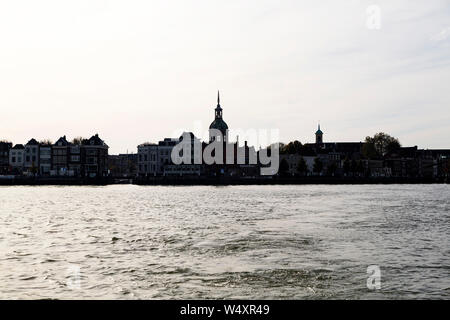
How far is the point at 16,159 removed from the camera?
562 feet

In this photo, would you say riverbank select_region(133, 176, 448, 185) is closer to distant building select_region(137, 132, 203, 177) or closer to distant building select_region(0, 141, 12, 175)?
distant building select_region(137, 132, 203, 177)

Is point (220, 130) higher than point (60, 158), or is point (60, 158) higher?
point (220, 130)

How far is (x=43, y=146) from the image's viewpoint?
168 meters

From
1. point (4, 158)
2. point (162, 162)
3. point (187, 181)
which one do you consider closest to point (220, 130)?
point (162, 162)

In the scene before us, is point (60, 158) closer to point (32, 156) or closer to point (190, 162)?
point (32, 156)

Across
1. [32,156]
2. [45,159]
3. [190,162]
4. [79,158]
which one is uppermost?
[32,156]

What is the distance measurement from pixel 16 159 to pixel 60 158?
715 inches

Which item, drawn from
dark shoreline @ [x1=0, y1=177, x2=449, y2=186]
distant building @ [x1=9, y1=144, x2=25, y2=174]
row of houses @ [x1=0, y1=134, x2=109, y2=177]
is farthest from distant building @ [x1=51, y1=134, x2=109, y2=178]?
distant building @ [x1=9, y1=144, x2=25, y2=174]

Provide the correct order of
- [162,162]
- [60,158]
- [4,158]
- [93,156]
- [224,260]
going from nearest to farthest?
[224,260] → [93,156] → [60,158] → [4,158] → [162,162]

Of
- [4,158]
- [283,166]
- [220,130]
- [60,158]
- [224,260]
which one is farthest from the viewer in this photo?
[220,130]

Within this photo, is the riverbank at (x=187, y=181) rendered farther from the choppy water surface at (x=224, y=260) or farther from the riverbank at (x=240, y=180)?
the choppy water surface at (x=224, y=260)

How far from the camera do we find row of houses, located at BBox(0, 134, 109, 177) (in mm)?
163000
